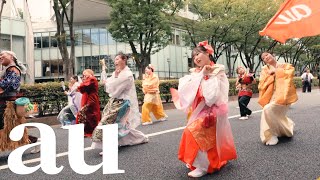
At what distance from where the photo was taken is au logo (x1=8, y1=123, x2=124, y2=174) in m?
5.16

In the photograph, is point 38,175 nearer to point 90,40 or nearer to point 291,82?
point 291,82

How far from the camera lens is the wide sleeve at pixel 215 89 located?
459cm

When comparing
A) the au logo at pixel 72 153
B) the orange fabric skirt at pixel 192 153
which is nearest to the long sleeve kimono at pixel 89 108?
the au logo at pixel 72 153

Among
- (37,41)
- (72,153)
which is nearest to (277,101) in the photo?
(72,153)

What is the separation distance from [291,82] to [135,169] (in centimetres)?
284

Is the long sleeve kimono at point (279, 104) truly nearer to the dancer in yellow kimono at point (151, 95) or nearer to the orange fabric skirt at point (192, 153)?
the orange fabric skirt at point (192, 153)

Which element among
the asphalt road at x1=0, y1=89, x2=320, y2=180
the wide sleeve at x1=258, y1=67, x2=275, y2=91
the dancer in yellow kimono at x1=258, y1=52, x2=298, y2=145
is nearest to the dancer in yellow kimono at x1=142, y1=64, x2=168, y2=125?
the asphalt road at x1=0, y1=89, x2=320, y2=180

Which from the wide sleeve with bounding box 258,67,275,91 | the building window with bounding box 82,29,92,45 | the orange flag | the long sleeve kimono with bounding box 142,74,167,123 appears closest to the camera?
the orange flag

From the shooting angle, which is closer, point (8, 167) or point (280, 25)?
point (280, 25)

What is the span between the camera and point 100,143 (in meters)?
6.43

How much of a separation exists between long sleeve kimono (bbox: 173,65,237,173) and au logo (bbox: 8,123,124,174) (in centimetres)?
100

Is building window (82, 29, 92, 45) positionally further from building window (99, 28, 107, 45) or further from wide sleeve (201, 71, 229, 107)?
wide sleeve (201, 71, 229, 107)

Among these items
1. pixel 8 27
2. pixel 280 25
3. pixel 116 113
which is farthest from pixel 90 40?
pixel 280 25

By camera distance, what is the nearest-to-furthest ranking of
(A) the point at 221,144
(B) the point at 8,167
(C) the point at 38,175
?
(A) the point at 221,144 < (C) the point at 38,175 < (B) the point at 8,167
